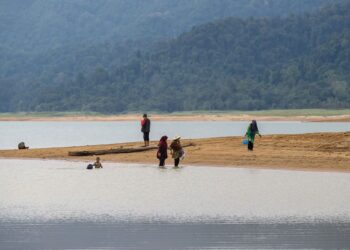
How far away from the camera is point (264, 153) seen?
4825 cm

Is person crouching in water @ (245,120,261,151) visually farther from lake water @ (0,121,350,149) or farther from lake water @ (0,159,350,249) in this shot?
lake water @ (0,121,350,149)

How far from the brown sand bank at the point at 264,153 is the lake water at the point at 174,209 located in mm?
2130

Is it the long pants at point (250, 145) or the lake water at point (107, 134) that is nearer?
the long pants at point (250, 145)

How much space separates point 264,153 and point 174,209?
19611mm

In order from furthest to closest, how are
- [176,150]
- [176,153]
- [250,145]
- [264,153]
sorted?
[250,145] < [264,153] < [176,150] < [176,153]

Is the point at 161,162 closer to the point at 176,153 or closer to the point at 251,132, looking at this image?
the point at 176,153

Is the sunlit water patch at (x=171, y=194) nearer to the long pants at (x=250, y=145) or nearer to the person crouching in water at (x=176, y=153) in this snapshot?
the person crouching in water at (x=176, y=153)

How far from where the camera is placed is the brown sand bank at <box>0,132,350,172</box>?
4508 centimetres

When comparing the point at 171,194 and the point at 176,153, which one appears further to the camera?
the point at 176,153

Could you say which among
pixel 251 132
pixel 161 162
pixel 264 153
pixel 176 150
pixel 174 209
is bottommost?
pixel 174 209

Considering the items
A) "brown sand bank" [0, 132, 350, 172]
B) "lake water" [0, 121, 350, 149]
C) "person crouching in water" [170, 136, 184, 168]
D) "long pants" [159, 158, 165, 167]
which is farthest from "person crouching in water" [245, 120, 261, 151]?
"lake water" [0, 121, 350, 149]

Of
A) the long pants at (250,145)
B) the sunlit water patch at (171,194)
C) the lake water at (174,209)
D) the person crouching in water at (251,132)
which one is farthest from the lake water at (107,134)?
the lake water at (174,209)

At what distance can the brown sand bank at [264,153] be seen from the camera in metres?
45.1

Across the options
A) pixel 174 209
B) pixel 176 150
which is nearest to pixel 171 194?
pixel 174 209
